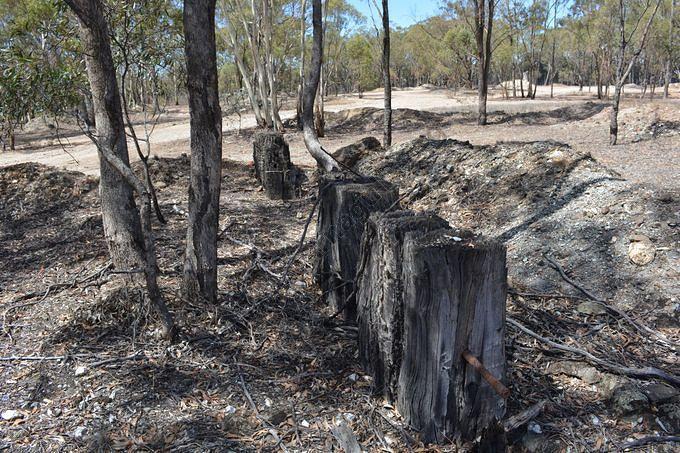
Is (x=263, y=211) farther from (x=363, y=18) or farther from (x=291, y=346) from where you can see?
(x=363, y=18)

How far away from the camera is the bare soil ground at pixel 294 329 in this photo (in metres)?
3.05

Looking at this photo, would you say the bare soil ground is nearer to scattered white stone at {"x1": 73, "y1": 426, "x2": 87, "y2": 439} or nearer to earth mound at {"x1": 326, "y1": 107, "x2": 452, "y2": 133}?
scattered white stone at {"x1": 73, "y1": 426, "x2": 87, "y2": 439}

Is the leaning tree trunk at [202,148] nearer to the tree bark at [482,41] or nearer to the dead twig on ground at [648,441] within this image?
the dead twig on ground at [648,441]

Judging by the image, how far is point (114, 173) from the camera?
15.0ft

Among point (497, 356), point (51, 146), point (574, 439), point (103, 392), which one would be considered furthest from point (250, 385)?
point (51, 146)

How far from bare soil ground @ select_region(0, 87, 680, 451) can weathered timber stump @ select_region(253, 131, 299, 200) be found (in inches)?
28.8

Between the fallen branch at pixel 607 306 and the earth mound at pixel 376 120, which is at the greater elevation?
the earth mound at pixel 376 120

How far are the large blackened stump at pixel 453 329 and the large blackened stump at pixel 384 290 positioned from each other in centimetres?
11

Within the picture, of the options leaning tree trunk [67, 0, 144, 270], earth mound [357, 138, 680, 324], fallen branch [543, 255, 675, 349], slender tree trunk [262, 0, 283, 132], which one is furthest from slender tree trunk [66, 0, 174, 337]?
slender tree trunk [262, 0, 283, 132]

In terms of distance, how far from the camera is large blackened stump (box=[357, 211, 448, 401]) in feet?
9.77

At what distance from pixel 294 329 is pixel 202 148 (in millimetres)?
1516

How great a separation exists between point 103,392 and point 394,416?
1.78m

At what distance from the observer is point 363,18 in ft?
118

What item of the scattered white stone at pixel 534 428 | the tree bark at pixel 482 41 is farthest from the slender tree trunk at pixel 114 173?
the tree bark at pixel 482 41
